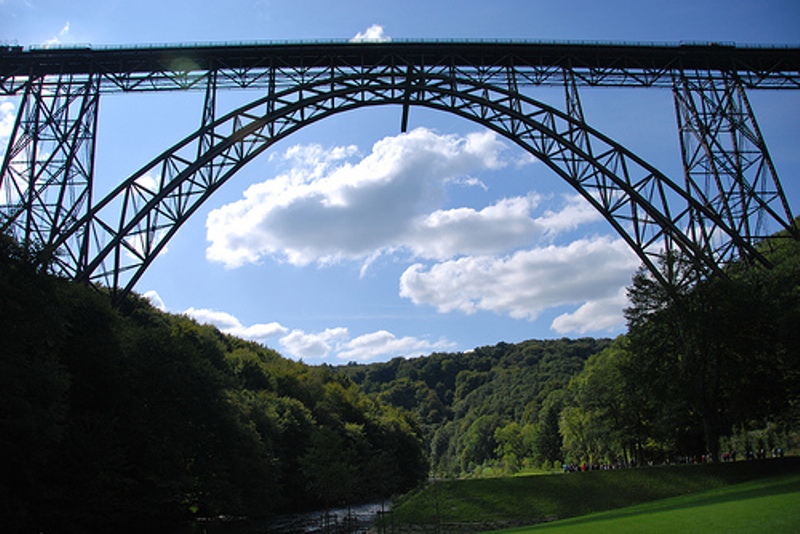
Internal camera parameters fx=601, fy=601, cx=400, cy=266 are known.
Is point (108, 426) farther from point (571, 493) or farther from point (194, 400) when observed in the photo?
point (571, 493)

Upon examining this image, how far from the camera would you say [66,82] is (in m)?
27.9


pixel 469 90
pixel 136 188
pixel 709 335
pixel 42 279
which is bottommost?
pixel 709 335

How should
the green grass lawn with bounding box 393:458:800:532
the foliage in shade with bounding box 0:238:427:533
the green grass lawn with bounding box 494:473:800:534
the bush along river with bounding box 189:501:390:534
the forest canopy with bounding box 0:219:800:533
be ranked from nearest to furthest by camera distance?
the green grass lawn with bounding box 494:473:800:534, the foliage in shade with bounding box 0:238:427:533, the forest canopy with bounding box 0:219:800:533, the green grass lawn with bounding box 393:458:800:532, the bush along river with bounding box 189:501:390:534

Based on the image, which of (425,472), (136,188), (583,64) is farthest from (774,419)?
(425,472)

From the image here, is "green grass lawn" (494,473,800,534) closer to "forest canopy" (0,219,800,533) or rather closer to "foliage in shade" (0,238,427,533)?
"forest canopy" (0,219,800,533)

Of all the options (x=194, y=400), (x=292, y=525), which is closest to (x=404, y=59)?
(x=194, y=400)

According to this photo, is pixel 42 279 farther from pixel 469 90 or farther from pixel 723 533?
pixel 723 533

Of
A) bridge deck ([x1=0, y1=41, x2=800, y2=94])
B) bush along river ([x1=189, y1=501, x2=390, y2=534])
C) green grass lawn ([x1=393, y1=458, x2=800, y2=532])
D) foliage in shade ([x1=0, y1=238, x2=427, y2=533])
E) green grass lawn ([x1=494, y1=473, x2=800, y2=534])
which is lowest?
bush along river ([x1=189, y1=501, x2=390, y2=534])

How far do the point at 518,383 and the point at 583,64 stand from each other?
177951mm

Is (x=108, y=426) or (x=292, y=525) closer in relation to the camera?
(x=108, y=426)

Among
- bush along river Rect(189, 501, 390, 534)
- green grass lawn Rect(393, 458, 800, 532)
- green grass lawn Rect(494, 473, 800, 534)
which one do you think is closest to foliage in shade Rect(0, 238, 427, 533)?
bush along river Rect(189, 501, 390, 534)

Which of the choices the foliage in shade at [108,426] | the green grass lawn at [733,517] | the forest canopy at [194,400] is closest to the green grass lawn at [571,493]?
the forest canopy at [194,400]

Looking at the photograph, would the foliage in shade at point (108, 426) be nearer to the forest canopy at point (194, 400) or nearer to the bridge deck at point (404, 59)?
the forest canopy at point (194, 400)

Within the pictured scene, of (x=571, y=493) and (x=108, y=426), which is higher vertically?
(x=108, y=426)
